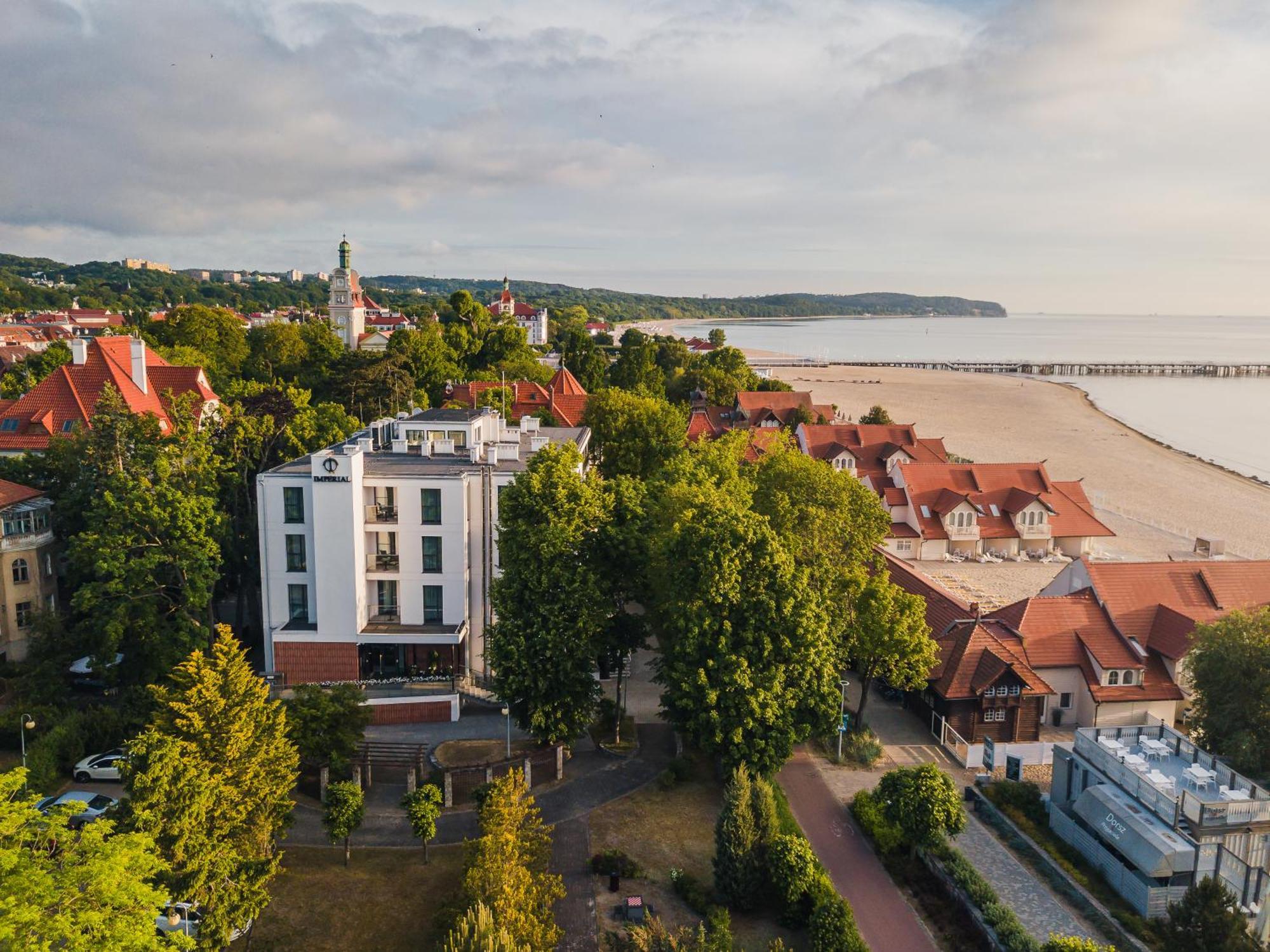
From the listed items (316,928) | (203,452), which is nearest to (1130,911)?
(316,928)

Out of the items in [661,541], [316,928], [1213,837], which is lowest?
[316,928]

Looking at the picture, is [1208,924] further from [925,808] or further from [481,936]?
[481,936]

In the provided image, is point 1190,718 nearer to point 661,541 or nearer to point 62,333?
point 661,541

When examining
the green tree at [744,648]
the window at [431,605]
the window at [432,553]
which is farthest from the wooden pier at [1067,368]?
the green tree at [744,648]

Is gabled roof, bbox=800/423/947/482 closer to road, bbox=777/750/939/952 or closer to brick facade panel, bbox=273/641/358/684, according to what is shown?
road, bbox=777/750/939/952

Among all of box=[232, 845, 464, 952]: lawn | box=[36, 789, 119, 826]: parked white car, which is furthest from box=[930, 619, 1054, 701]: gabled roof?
box=[36, 789, 119, 826]: parked white car
